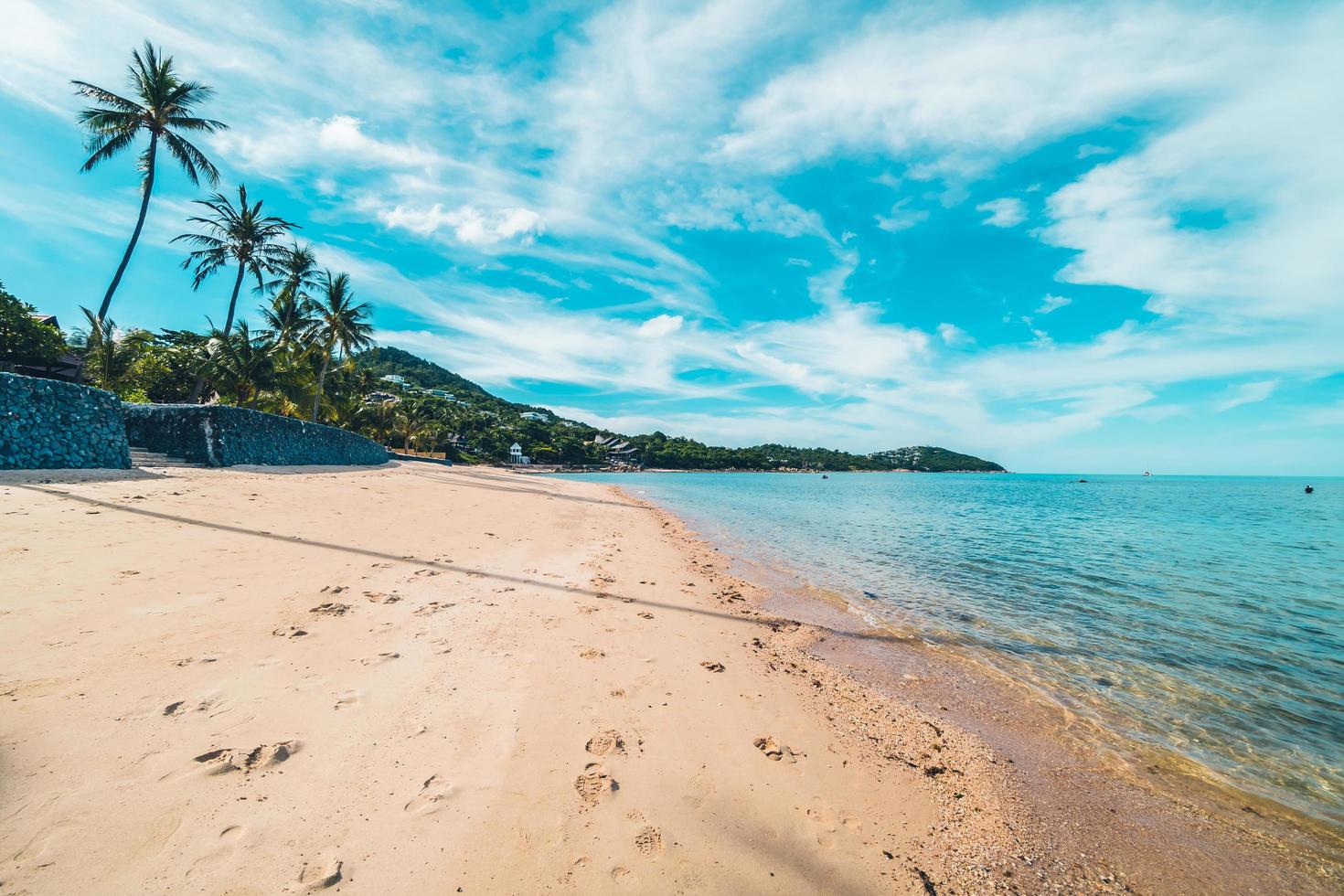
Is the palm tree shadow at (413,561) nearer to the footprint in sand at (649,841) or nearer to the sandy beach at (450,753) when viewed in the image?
the sandy beach at (450,753)

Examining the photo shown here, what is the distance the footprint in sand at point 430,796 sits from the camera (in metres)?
2.58

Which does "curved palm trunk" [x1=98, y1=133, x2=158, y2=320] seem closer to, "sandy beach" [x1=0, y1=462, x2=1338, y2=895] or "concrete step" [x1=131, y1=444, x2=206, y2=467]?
"concrete step" [x1=131, y1=444, x2=206, y2=467]

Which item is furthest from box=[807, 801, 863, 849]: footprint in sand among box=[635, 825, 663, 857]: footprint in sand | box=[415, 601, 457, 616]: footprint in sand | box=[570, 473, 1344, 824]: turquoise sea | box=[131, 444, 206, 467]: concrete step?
box=[131, 444, 206, 467]: concrete step

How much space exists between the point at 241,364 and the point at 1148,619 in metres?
36.9

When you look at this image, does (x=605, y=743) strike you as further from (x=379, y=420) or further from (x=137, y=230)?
(x=379, y=420)

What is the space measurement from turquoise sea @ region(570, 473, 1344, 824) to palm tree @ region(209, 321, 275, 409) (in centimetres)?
2635

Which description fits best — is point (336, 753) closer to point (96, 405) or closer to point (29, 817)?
point (29, 817)

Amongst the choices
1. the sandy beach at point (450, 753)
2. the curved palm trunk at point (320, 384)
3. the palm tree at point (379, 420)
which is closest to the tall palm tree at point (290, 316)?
the curved palm trunk at point (320, 384)

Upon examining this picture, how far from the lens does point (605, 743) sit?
3.50 m

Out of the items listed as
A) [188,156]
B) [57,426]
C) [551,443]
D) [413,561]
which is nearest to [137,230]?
[188,156]

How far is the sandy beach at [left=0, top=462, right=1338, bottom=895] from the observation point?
2275 mm

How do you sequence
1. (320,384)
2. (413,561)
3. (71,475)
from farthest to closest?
(320,384), (71,475), (413,561)

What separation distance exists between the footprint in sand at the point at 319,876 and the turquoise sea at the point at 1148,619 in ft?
22.4

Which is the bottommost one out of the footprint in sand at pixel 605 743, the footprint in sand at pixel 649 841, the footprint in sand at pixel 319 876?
the footprint in sand at pixel 649 841
